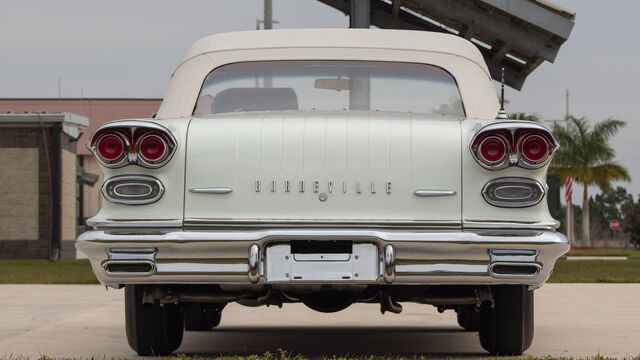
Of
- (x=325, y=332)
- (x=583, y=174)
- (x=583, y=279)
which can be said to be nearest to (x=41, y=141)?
(x=583, y=279)

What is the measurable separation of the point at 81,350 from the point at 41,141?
859 inches

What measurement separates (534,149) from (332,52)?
1.41 meters

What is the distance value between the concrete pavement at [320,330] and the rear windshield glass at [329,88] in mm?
1378

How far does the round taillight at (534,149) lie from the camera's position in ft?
Result: 16.3

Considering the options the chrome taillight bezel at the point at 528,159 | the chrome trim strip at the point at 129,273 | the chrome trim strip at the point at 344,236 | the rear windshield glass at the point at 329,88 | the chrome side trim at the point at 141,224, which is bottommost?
the chrome trim strip at the point at 129,273

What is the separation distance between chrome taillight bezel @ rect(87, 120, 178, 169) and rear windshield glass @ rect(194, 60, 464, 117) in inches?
26.5

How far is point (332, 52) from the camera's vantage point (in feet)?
19.5

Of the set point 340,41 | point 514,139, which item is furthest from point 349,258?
point 340,41

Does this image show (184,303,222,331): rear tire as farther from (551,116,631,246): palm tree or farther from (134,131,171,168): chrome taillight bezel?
(551,116,631,246): palm tree

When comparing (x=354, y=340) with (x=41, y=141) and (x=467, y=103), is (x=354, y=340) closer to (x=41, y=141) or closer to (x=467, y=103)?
(x=467, y=103)

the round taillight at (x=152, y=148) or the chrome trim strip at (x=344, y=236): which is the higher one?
the round taillight at (x=152, y=148)

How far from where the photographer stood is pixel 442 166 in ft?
16.6

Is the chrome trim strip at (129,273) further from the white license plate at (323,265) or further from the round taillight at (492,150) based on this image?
the round taillight at (492,150)

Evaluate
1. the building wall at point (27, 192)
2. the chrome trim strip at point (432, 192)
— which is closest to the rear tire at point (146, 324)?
the chrome trim strip at point (432, 192)
